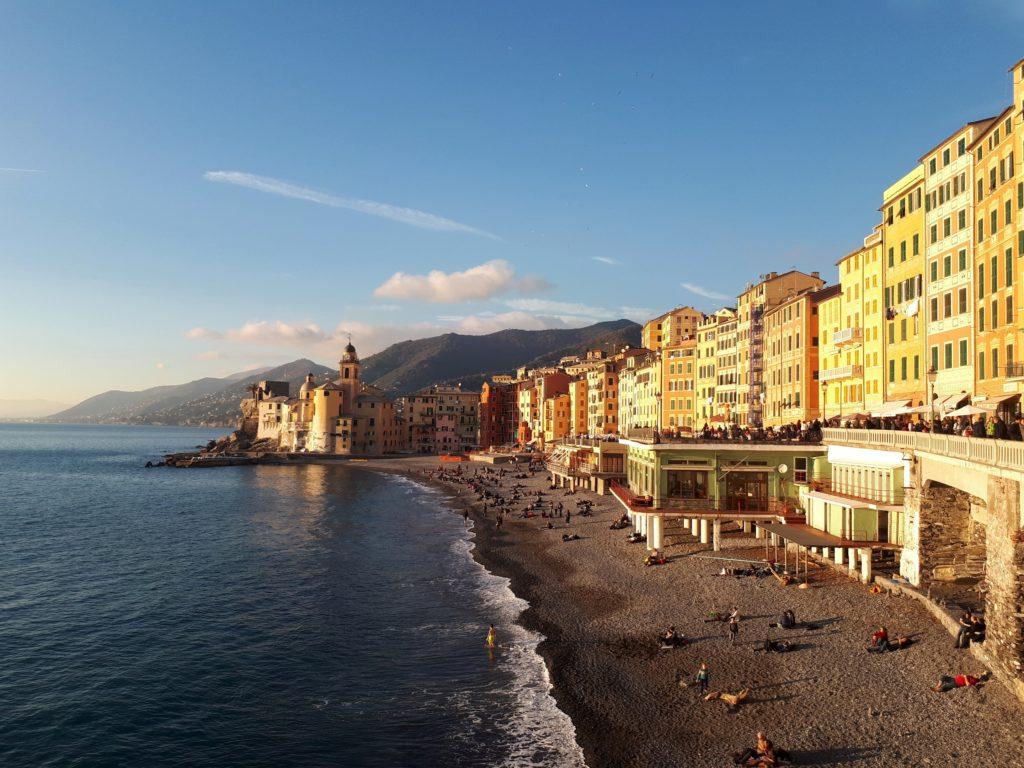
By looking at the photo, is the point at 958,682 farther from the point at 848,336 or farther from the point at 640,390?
the point at 640,390

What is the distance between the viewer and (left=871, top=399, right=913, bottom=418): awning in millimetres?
48406

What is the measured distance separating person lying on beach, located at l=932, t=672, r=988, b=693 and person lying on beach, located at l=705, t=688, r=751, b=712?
23.0ft

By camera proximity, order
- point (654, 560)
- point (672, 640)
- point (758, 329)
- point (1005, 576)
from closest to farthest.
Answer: point (1005, 576) → point (672, 640) → point (654, 560) → point (758, 329)

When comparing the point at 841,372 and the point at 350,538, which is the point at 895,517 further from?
the point at 350,538

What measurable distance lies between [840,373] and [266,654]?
161ft

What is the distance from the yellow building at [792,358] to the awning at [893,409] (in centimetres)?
1860

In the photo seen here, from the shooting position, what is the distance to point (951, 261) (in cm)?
4641

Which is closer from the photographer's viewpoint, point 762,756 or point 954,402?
point 762,756

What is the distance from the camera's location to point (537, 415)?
184000 mm

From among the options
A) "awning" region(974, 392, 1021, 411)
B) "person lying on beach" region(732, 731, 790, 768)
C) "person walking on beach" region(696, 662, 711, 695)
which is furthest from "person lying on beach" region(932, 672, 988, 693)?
"awning" region(974, 392, 1021, 411)

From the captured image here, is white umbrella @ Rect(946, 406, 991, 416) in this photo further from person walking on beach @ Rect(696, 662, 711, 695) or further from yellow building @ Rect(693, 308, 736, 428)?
yellow building @ Rect(693, 308, 736, 428)

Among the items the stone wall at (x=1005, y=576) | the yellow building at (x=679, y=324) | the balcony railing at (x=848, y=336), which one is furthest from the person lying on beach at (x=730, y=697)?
the yellow building at (x=679, y=324)

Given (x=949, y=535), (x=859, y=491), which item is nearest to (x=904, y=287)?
(x=859, y=491)

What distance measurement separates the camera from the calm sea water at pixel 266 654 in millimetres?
29516
